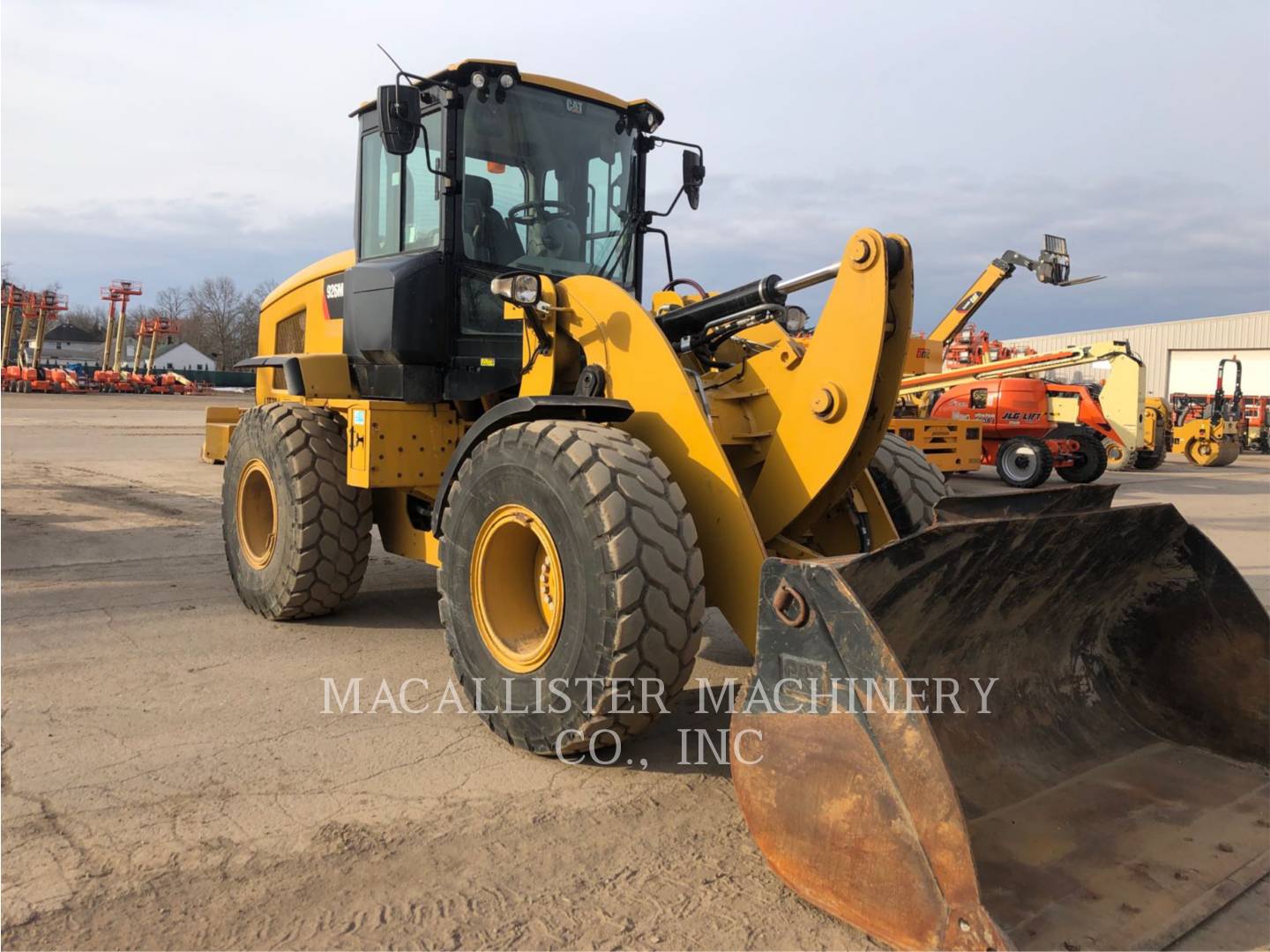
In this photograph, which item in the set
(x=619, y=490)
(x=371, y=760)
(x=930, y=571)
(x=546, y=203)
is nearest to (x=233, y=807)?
(x=371, y=760)

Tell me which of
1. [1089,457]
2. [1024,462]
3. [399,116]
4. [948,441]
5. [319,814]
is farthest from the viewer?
[1089,457]

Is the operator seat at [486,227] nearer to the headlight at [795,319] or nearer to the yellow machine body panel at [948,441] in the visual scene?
the headlight at [795,319]

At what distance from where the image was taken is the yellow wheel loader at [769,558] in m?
2.64

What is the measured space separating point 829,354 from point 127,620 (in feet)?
14.1

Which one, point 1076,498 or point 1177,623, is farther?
point 1177,623

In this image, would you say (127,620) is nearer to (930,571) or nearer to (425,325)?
(425,325)

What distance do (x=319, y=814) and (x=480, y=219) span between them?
9.85 ft

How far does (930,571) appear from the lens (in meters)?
2.99

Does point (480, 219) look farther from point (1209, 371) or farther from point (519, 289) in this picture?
point (1209, 371)

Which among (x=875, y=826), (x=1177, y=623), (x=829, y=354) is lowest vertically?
(x=875, y=826)

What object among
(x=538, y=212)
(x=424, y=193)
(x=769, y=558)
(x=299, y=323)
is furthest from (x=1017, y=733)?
(x=299, y=323)

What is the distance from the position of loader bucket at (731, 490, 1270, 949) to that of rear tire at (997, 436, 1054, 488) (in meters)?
12.7

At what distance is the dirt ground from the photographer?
2582 mm

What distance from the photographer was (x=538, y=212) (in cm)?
505
